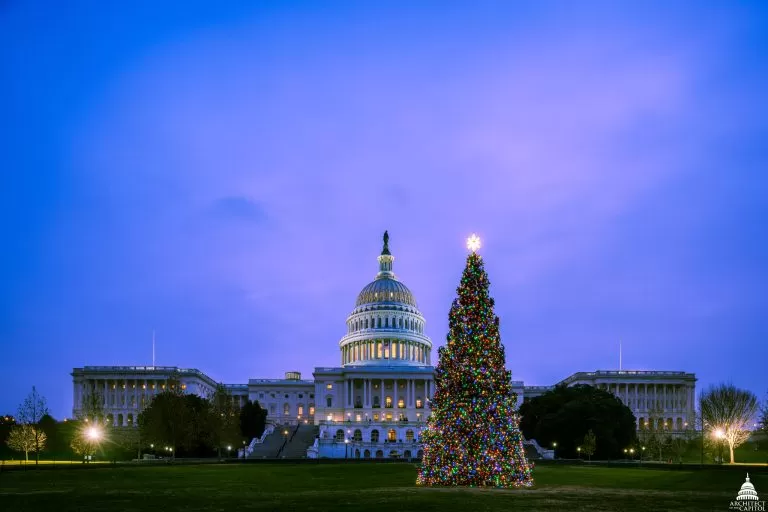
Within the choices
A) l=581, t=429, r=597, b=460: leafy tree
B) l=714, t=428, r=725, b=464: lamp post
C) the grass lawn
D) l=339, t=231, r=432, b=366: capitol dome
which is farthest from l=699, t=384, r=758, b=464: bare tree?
l=339, t=231, r=432, b=366: capitol dome

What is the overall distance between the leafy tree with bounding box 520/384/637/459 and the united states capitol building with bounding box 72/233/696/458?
90.0ft

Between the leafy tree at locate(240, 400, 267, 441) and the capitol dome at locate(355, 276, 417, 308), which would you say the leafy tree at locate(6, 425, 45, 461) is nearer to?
the leafy tree at locate(240, 400, 267, 441)

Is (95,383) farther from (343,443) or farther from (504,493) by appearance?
(504,493)

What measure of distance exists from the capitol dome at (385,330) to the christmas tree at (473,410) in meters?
131

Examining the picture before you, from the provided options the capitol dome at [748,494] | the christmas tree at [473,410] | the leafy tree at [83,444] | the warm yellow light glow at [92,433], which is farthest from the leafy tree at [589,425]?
the capitol dome at [748,494]

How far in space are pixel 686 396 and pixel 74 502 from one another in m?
160

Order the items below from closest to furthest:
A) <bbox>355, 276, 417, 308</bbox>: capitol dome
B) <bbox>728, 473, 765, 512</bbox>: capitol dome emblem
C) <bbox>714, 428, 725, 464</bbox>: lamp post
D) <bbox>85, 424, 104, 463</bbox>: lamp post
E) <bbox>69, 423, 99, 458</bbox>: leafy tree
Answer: <bbox>728, 473, 765, 512</bbox>: capitol dome emblem, <bbox>69, 423, 99, 458</bbox>: leafy tree, <bbox>85, 424, 104, 463</bbox>: lamp post, <bbox>714, 428, 725, 464</bbox>: lamp post, <bbox>355, 276, 417, 308</bbox>: capitol dome

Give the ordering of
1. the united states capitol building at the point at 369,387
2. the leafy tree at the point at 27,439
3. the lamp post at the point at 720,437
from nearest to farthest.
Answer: the leafy tree at the point at 27,439
the lamp post at the point at 720,437
the united states capitol building at the point at 369,387

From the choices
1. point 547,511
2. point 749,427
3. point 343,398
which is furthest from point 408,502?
point 343,398

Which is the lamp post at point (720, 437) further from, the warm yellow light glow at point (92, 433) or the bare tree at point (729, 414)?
the warm yellow light glow at point (92, 433)

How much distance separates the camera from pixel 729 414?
100500 millimetres

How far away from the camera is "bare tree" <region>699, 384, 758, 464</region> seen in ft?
321

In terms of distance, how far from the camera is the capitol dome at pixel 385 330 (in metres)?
180

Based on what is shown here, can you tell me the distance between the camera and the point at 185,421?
9519cm
